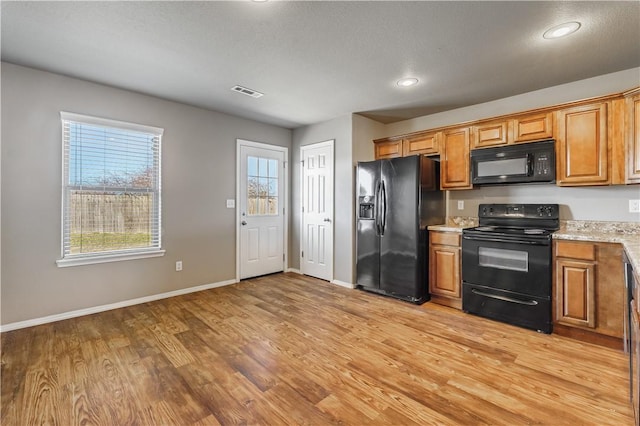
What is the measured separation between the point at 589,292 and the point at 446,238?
→ 1304mm

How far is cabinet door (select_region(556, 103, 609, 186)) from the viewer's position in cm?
270

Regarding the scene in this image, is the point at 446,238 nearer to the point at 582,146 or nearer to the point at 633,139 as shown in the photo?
the point at 582,146

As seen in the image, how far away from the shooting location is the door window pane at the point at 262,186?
4.59 meters

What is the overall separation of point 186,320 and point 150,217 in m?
1.43

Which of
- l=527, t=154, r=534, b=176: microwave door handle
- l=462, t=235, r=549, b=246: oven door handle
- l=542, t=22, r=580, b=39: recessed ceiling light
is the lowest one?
l=462, t=235, r=549, b=246: oven door handle

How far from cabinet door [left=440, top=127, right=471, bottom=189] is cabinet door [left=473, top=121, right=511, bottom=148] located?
0.10 metres

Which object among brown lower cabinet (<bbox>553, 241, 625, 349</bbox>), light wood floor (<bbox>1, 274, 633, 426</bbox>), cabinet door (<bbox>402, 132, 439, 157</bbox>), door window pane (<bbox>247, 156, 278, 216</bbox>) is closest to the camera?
light wood floor (<bbox>1, 274, 633, 426</bbox>)

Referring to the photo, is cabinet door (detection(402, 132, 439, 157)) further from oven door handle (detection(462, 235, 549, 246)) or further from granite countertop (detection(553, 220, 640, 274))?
granite countertop (detection(553, 220, 640, 274))

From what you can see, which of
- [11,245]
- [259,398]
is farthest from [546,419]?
[11,245]

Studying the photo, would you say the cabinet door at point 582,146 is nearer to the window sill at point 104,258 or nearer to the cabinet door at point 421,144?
the cabinet door at point 421,144

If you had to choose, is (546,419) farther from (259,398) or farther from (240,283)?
(240,283)

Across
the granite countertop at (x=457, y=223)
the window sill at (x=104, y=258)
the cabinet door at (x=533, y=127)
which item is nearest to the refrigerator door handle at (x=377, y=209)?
the granite countertop at (x=457, y=223)

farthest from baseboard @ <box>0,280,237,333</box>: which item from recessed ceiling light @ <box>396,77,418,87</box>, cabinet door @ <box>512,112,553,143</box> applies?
cabinet door @ <box>512,112,553,143</box>

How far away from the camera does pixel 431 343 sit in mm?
2496
